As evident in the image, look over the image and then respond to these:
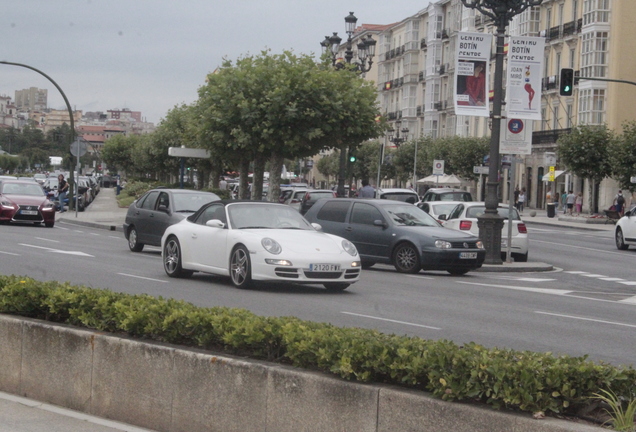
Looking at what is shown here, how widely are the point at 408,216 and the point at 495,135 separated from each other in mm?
2955

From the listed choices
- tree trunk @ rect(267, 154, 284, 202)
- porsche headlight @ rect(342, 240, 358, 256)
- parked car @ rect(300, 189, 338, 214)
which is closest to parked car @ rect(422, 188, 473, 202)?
parked car @ rect(300, 189, 338, 214)

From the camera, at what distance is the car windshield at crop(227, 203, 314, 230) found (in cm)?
1584

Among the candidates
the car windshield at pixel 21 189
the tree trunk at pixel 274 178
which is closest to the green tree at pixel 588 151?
the tree trunk at pixel 274 178

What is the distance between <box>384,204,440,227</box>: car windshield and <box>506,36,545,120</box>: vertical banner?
130 inches

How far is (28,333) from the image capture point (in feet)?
25.5

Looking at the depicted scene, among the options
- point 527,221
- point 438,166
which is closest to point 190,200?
point 438,166

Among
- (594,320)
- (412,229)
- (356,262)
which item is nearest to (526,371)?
(594,320)

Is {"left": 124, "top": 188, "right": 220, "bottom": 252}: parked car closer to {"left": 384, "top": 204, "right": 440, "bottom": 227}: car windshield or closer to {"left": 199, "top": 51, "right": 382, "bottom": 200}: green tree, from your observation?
{"left": 384, "top": 204, "right": 440, "bottom": 227}: car windshield

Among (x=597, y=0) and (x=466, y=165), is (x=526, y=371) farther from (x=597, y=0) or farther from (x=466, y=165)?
(x=466, y=165)

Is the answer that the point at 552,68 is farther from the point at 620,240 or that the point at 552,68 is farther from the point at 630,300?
the point at 630,300

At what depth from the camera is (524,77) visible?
23.0m

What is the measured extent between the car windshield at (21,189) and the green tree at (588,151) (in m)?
33.6

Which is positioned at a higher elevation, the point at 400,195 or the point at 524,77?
the point at 524,77

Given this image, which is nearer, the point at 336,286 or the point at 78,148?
the point at 336,286
